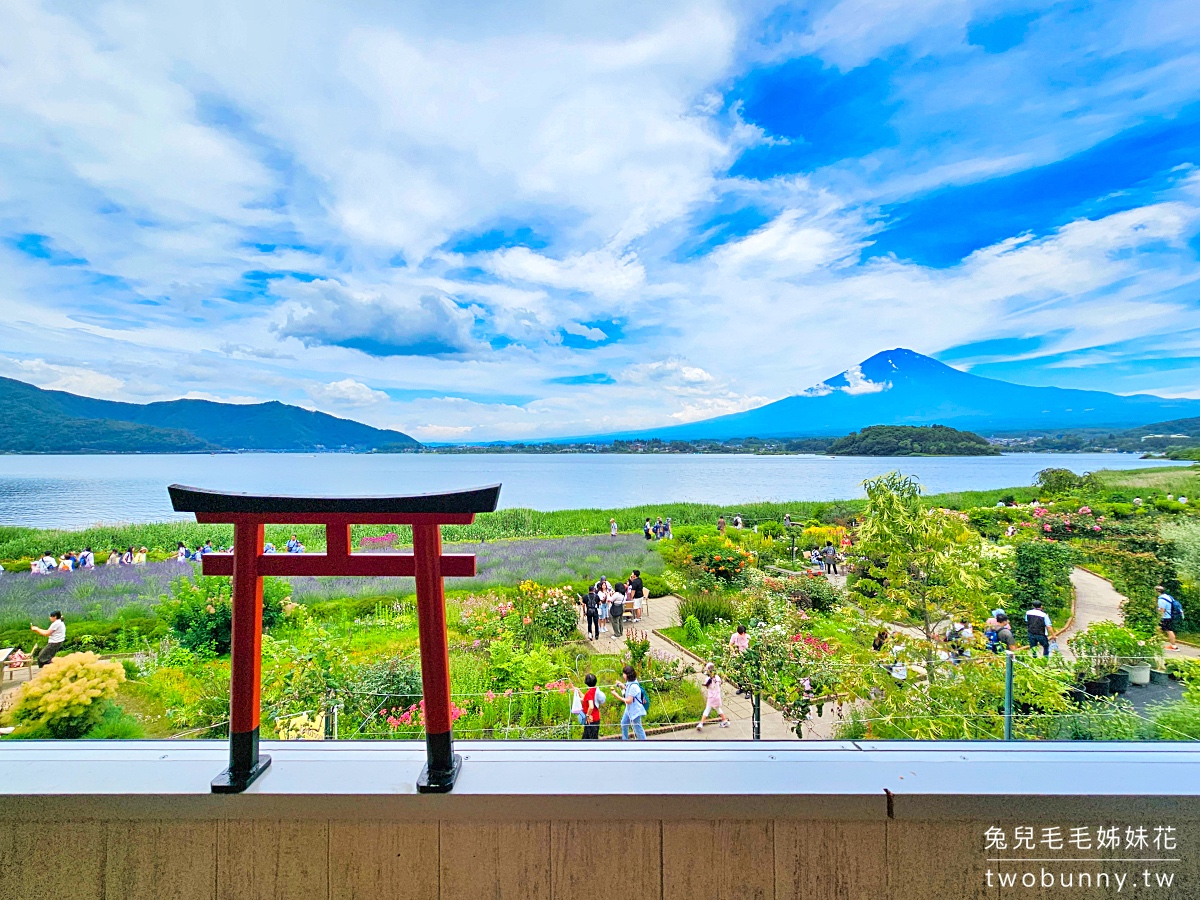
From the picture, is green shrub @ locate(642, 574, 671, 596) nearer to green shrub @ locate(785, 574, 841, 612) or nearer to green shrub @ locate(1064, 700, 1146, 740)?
green shrub @ locate(785, 574, 841, 612)

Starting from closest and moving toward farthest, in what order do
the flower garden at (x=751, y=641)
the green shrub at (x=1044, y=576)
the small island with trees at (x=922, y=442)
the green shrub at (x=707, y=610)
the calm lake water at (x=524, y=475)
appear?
the flower garden at (x=751, y=641)
the green shrub at (x=1044, y=576)
the calm lake water at (x=524, y=475)
the green shrub at (x=707, y=610)
the small island with trees at (x=922, y=442)

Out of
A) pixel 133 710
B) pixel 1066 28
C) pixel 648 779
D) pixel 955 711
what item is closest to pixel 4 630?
pixel 133 710

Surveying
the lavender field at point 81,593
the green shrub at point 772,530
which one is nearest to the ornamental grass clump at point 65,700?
the lavender field at point 81,593

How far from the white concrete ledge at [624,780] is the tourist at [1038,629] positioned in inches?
45.7

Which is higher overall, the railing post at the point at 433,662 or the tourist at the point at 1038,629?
the railing post at the point at 433,662

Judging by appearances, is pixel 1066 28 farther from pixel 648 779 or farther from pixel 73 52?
pixel 73 52

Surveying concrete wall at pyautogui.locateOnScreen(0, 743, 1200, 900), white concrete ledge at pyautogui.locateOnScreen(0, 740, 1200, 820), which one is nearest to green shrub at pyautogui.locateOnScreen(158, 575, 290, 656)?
white concrete ledge at pyautogui.locateOnScreen(0, 740, 1200, 820)

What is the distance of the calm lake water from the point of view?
2508 mm

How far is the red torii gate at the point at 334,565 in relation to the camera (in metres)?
0.88

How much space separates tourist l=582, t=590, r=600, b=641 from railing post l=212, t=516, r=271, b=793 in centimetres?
181

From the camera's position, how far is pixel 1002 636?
2080 mm

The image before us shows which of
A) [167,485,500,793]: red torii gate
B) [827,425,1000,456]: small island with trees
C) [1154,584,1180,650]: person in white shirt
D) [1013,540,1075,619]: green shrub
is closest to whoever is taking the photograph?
[167,485,500,793]: red torii gate

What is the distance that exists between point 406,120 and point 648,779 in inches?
110

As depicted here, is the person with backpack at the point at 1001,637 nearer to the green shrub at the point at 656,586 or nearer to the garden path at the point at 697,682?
the garden path at the point at 697,682
